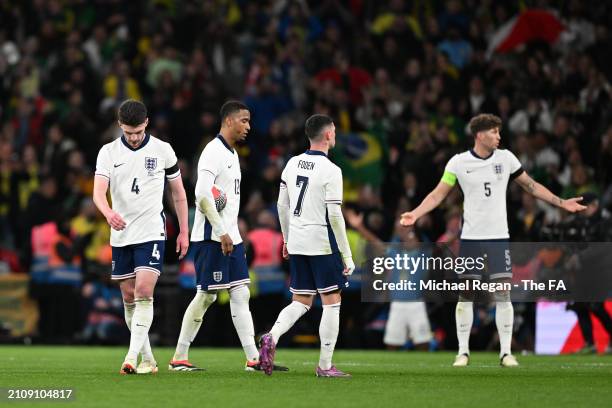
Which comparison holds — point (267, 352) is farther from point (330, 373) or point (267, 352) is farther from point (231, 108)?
point (231, 108)

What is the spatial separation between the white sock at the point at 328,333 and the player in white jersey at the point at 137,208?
1.53 m

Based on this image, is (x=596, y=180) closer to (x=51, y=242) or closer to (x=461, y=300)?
(x=461, y=300)

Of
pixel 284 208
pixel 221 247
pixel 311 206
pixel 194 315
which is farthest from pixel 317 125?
pixel 194 315

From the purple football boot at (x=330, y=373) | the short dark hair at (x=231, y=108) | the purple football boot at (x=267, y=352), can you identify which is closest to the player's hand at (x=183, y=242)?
the purple football boot at (x=267, y=352)

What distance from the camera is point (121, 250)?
40.2 feet

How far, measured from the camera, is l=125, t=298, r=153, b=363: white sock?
11.9 m

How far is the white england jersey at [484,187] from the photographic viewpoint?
14523 millimetres

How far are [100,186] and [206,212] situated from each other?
1.08 m

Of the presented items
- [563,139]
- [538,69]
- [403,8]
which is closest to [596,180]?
[563,139]

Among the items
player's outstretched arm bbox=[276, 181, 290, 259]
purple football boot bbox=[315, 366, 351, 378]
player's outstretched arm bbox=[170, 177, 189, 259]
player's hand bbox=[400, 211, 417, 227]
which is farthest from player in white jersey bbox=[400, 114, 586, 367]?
player's outstretched arm bbox=[170, 177, 189, 259]

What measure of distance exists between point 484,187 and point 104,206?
476 cm

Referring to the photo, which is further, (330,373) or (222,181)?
(222,181)

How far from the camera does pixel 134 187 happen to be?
40.1ft

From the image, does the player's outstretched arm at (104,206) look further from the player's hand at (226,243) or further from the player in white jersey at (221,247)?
the player's hand at (226,243)
